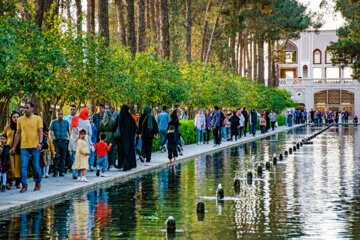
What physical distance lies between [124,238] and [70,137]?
8.01 m

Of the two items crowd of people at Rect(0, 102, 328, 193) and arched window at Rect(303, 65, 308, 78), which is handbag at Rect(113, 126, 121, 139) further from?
arched window at Rect(303, 65, 308, 78)

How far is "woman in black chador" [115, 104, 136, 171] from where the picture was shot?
1669cm

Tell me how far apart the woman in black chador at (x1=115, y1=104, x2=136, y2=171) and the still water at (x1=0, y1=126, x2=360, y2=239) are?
796 mm

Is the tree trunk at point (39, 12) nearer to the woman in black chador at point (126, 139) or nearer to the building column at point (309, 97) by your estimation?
the woman in black chador at point (126, 139)

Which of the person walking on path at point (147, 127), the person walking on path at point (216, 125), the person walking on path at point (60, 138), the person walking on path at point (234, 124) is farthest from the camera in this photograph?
the person walking on path at point (234, 124)

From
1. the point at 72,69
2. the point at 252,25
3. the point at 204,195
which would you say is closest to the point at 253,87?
the point at 252,25

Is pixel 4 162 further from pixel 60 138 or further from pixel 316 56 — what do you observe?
pixel 316 56

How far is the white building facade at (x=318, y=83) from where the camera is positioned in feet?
295

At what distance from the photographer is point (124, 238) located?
7.77 metres

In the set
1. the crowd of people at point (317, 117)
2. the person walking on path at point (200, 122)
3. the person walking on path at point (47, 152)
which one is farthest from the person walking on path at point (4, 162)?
the crowd of people at point (317, 117)

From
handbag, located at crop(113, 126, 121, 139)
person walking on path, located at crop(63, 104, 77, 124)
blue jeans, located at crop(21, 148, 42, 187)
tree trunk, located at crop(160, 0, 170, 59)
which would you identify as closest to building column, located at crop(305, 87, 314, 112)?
tree trunk, located at crop(160, 0, 170, 59)

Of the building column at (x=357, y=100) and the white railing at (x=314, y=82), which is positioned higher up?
the white railing at (x=314, y=82)

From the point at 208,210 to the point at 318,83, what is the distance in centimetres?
8272

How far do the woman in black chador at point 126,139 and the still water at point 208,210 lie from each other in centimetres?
80
